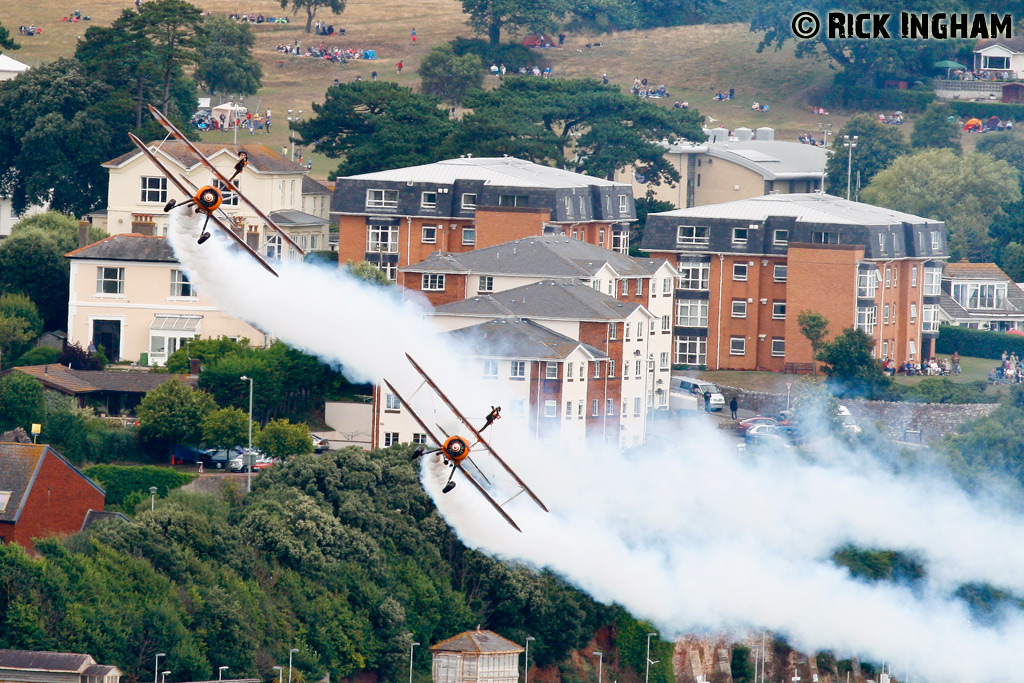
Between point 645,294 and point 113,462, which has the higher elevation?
point 645,294

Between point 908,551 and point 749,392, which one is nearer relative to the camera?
point 908,551

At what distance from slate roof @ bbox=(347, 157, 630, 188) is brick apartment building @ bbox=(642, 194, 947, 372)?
562 cm

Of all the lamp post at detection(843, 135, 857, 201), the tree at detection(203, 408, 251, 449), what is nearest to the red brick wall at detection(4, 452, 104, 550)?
the tree at detection(203, 408, 251, 449)

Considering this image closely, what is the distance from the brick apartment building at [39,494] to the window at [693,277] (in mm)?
50112

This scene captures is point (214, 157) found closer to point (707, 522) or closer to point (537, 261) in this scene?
point (537, 261)

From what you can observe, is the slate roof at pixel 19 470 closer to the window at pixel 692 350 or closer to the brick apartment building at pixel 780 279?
the window at pixel 692 350

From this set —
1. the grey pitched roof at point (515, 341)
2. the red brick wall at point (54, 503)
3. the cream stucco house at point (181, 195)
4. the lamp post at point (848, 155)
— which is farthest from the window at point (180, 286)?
the lamp post at point (848, 155)

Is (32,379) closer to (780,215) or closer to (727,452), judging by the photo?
(727,452)

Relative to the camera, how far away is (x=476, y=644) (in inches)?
3536

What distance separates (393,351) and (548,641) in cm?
1828

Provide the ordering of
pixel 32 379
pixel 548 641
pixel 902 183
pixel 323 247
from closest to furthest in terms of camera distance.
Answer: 1. pixel 548 641
2. pixel 32 379
3. pixel 323 247
4. pixel 902 183

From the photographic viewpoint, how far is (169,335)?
116 m

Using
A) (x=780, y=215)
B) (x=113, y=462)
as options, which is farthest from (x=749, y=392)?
(x=113, y=462)

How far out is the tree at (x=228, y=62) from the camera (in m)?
182
